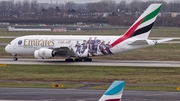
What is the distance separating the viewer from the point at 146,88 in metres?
44.6

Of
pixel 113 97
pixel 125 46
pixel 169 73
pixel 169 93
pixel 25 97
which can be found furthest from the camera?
pixel 125 46

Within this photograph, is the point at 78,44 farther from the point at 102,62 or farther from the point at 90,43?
the point at 102,62

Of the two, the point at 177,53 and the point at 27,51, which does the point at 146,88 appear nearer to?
the point at 27,51

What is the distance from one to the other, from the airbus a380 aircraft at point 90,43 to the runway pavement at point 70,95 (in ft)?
69.9

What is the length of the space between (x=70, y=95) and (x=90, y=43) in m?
25.4

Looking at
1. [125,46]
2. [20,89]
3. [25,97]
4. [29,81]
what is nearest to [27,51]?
[125,46]

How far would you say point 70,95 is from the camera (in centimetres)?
4038

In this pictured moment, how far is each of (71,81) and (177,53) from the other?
33.0 metres

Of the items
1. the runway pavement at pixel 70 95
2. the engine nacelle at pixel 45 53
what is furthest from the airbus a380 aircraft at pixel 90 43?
the runway pavement at pixel 70 95

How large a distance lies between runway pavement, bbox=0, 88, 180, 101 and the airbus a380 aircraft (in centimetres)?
2130

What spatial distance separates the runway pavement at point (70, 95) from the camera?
127ft

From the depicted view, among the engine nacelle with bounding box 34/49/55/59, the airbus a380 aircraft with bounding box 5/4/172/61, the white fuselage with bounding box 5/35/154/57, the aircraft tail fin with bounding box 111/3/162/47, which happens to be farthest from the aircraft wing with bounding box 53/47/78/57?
the aircraft tail fin with bounding box 111/3/162/47

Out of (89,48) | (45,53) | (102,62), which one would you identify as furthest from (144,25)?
(45,53)

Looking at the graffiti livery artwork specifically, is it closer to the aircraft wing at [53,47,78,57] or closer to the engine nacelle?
the aircraft wing at [53,47,78,57]
